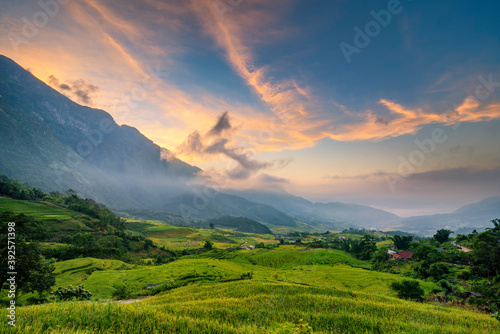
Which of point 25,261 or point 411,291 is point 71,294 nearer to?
point 25,261

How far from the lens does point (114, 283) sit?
29922mm

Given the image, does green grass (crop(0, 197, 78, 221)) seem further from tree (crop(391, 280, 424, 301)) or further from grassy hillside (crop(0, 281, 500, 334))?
tree (crop(391, 280, 424, 301))

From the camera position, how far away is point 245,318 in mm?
8891

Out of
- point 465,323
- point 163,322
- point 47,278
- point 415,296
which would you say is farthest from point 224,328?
point 415,296

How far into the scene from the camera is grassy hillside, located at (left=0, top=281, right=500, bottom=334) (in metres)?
5.96

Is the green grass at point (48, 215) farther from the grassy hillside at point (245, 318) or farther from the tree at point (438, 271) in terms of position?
the tree at point (438, 271)

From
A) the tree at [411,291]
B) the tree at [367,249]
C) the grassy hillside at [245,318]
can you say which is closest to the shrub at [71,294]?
the grassy hillside at [245,318]

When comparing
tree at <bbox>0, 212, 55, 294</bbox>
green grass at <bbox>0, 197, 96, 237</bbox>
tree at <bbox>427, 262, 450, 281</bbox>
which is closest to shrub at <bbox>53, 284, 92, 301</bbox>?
tree at <bbox>0, 212, 55, 294</bbox>

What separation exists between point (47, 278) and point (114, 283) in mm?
14018

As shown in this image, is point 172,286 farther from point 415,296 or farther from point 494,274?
point 494,274

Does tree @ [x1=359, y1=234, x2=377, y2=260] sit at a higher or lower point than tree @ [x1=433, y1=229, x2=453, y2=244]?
lower

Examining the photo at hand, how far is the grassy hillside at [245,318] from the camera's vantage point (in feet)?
19.5

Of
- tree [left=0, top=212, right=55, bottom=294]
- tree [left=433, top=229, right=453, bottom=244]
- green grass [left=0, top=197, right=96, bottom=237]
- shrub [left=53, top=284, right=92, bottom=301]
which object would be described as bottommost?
green grass [left=0, top=197, right=96, bottom=237]

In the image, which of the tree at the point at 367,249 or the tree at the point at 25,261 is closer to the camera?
the tree at the point at 25,261
